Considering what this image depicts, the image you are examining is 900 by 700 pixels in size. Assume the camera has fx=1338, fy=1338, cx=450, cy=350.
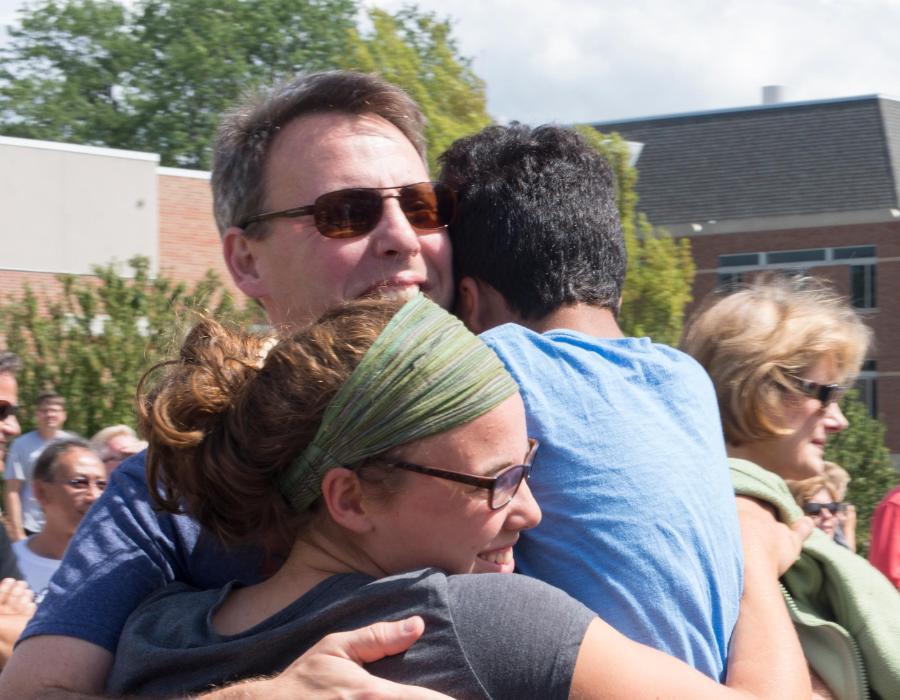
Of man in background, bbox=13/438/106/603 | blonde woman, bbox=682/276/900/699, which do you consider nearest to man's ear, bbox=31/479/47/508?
man in background, bbox=13/438/106/603

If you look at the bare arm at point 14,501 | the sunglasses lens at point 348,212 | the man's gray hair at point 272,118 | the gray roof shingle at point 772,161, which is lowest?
the bare arm at point 14,501

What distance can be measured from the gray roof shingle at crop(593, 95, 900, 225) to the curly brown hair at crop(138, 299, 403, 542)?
118ft

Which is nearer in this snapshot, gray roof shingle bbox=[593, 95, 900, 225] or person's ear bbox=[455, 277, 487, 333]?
person's ear bbox=[455, 277, 487, 333]

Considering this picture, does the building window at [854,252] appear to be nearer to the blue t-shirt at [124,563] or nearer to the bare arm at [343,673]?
the blue t-shirt at [124,563]

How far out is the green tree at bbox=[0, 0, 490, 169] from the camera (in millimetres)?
48406

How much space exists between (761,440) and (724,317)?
13.8 inches

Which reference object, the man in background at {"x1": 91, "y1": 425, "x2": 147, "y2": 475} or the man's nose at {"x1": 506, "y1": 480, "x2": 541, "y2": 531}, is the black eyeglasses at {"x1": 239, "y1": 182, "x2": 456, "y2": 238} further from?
the man in background at {"x1": 91, "y1": 425, "x2": 147, "y2": 475}

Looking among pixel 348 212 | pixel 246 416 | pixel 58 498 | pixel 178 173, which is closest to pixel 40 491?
pixel 58 498

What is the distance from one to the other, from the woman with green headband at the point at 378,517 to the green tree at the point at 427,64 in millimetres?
15508

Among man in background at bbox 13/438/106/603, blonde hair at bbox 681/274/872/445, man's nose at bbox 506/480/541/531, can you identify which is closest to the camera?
man's nose at bbox 506/480/541/531

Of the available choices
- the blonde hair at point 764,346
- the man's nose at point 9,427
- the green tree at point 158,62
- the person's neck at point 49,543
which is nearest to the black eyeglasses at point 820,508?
the blonde hair at point 764,346

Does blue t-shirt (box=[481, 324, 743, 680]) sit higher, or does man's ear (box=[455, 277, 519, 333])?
man's ear (box=[455, 277, 519, 333])

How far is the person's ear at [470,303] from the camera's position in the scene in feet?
8.59

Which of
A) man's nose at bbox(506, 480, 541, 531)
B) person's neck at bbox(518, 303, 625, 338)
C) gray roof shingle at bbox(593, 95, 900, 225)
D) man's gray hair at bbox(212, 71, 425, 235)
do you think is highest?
gray roof shingle at bbox(593, 95, 900, 225)
